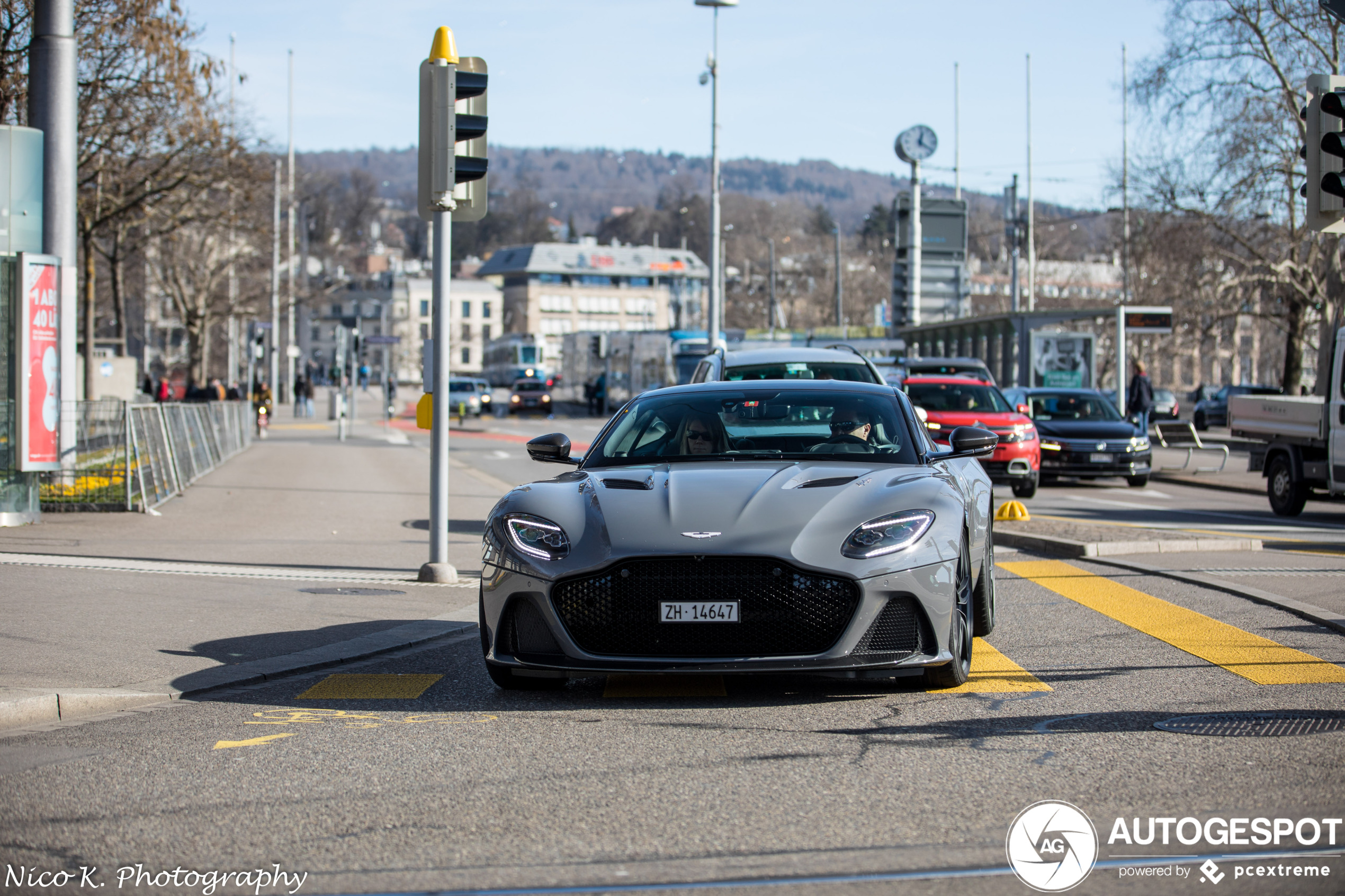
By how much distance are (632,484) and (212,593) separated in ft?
14.9

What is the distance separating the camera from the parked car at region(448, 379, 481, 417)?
5853 cm

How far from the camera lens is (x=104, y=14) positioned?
24.3 meters

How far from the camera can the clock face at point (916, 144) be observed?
4750cm

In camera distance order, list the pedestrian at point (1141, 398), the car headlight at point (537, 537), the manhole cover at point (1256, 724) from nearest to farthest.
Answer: the manhole cover at point (1256, 724) → the car headlight at point (537, 537) → the pedestrian at point (1141, 398)

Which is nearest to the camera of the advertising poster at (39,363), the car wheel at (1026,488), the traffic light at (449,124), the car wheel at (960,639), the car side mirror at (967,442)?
the car wheel at (960,639)

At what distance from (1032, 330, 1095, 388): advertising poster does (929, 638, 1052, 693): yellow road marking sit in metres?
31.1

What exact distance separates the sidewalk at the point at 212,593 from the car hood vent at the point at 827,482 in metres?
2.79

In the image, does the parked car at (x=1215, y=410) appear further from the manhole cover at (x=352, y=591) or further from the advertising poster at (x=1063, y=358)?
the manhole cover at (x=352, y=591)

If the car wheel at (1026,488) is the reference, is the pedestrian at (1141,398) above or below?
above

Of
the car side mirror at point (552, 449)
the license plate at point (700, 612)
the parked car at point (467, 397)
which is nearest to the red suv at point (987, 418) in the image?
the car side mirror at point (552, 449)

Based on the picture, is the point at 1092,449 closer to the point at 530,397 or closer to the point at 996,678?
the point at 996,678

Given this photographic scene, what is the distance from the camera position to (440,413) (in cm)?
1077

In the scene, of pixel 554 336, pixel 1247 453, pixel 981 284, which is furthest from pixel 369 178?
pixel 1247 453

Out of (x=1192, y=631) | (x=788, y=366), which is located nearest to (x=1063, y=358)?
(x=788, y=366)
